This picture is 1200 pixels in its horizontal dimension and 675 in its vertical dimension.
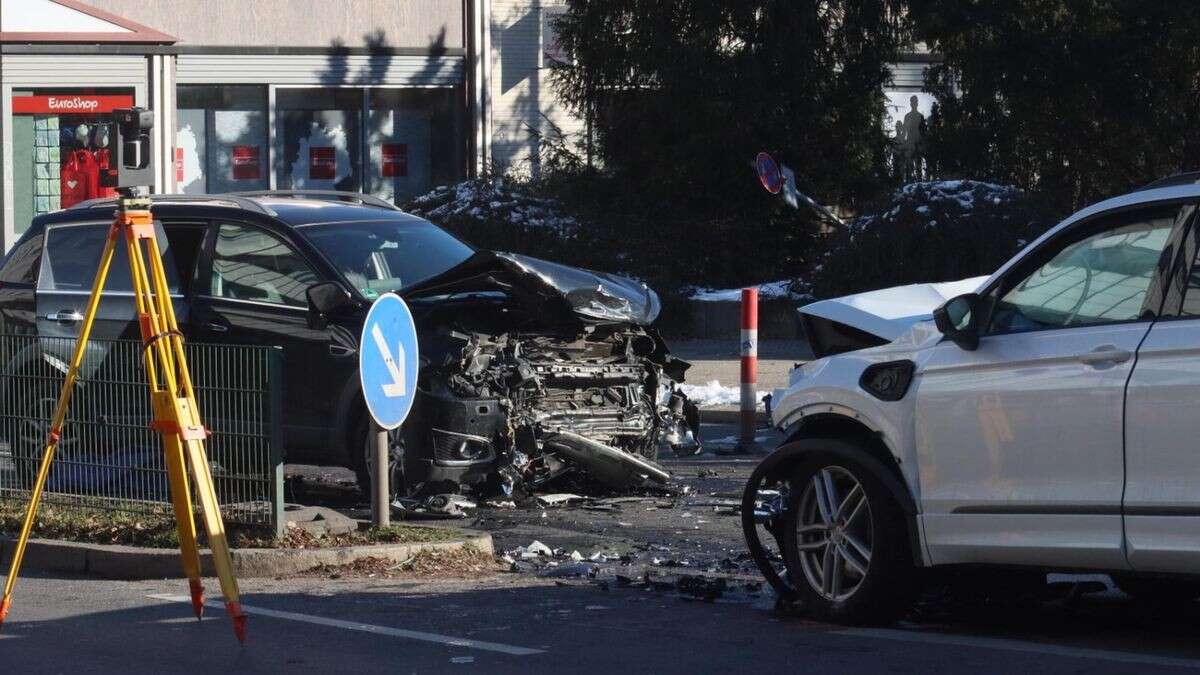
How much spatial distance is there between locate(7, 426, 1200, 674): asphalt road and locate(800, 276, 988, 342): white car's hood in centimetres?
119

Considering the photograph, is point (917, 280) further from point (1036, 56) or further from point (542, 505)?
point (542, 505)

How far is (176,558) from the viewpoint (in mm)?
8992

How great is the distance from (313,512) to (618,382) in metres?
2.23

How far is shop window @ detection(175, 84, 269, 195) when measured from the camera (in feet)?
91.6

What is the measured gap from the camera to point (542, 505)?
11094 mm

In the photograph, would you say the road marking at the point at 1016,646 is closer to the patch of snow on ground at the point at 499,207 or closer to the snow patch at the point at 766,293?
the snow patch at the point at 766,293

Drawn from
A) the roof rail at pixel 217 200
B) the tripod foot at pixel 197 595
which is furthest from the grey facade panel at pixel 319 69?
the tripod foot at pixel 197 595

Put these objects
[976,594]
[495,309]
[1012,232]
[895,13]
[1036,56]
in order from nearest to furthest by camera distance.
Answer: [976,594] < [495,309] < [1012,232] < [1036,56] < [895,13]

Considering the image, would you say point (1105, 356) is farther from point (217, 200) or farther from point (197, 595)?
point (217, 200)

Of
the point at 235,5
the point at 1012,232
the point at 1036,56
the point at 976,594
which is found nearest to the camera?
the point at 976,594

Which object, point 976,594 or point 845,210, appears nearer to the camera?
point 976,594

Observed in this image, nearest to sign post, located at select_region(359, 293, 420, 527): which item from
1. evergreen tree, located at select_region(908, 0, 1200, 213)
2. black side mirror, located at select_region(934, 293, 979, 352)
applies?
black side mirror, located at select_region(934, 293, 979, 352)

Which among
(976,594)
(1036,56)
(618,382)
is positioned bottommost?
(976,594)

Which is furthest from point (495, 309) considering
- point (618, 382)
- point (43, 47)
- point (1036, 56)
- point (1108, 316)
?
point (43, 47)
